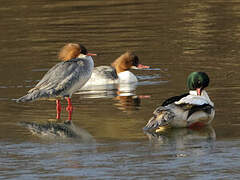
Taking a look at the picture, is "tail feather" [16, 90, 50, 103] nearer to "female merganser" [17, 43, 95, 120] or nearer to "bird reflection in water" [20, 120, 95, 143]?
"female merganser" [17, 43, 95, 120]

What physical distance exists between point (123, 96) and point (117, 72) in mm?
2795

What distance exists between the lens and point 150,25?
21.4 m

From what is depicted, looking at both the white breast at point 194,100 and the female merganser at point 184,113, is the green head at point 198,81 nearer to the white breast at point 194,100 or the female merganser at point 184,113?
the female merganser at point 184,113

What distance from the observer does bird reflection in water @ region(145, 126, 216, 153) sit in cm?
893

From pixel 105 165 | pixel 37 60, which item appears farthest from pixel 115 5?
pixel 105 165

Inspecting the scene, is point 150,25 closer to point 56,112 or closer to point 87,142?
point 56,112

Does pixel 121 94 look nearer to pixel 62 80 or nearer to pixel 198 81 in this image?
pixel 62 80

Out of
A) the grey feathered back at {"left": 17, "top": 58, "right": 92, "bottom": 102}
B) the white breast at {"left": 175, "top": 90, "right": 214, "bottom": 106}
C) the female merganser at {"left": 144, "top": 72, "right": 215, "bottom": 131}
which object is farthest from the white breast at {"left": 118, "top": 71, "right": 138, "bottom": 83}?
the white breast at {"left": 175, "top": 90, "right": 214, "bottom": 106}

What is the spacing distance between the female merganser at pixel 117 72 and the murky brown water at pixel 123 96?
0.35 m

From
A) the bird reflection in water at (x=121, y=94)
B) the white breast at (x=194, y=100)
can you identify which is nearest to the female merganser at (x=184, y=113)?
the white breast at (x=194, y=100)

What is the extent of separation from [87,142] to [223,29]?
449 inches

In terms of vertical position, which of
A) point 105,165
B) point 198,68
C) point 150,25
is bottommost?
point 105,165

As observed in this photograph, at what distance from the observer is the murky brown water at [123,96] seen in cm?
809

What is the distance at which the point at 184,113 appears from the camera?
9648 mm
